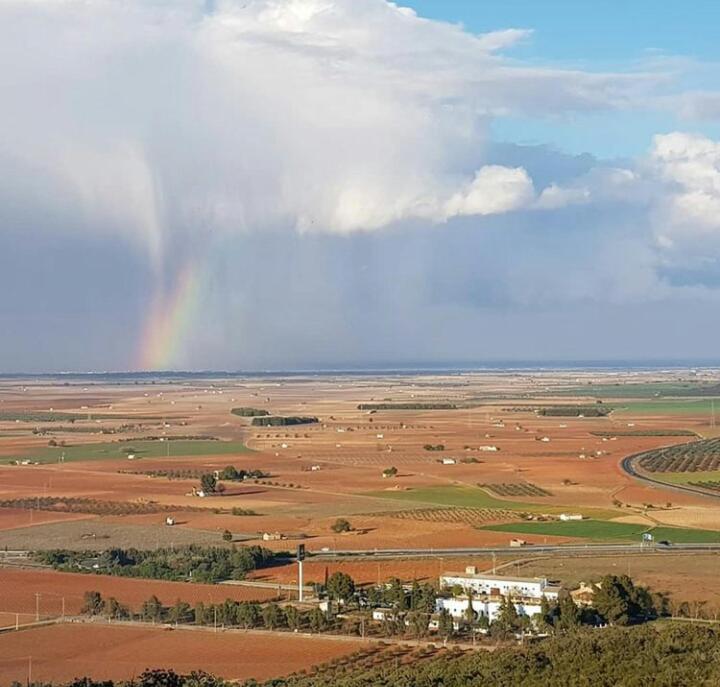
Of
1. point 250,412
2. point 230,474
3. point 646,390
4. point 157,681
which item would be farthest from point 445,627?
point 646,390

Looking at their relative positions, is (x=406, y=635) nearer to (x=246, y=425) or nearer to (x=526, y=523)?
(x=526, y=523)

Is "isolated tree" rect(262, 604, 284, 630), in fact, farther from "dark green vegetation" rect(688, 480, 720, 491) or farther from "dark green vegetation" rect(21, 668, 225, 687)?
"dark green vegetation" rect(688, 480, 720, 491)

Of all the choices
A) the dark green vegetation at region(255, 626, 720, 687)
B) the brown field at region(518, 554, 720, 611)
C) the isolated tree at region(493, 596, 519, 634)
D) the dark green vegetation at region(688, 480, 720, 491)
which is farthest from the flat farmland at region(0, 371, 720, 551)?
the dark green vegetation at region(255, 626, 720, 687)

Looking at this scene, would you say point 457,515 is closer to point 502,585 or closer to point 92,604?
point 502,585

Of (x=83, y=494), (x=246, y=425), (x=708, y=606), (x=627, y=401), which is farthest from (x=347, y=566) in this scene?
(x=627, y=401)

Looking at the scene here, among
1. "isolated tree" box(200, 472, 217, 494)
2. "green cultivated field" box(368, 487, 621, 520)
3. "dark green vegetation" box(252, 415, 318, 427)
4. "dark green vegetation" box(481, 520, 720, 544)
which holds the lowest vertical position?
"dark green vegetation" box(481, 520, 720, 544)

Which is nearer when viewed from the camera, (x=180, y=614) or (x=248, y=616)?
(x=248, y=616)
